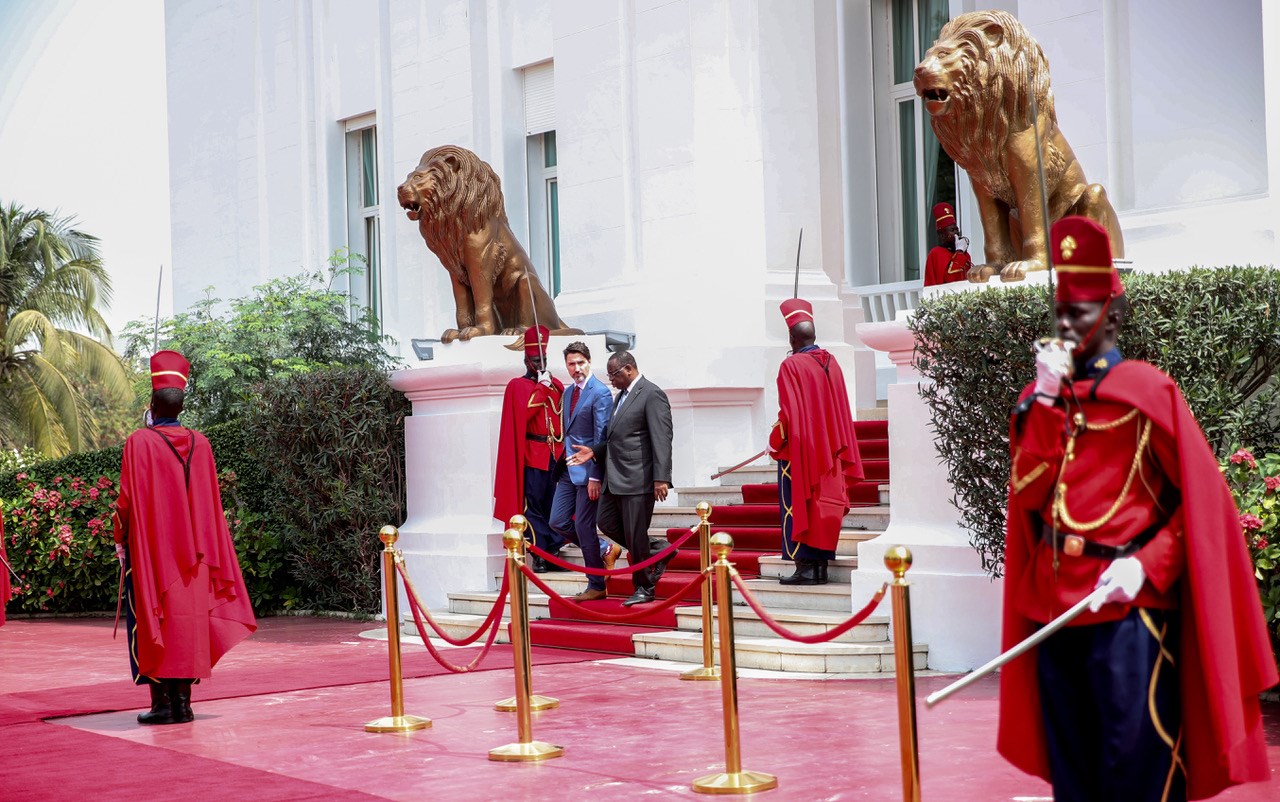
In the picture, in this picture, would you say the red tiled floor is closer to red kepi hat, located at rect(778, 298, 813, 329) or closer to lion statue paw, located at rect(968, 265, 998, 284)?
lion statue paw, located at rect(968, 265, 998, 284)

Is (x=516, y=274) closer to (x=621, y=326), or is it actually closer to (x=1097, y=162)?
(x=621, y=326)

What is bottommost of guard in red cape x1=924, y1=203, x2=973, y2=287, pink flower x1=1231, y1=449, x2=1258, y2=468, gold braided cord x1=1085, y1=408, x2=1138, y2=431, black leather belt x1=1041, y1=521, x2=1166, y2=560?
black leather belt x1=1041, y1=521, x2=1166, y2=560

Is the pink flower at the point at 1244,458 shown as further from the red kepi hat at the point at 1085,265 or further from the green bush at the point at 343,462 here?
the green bush at the point at 343,462

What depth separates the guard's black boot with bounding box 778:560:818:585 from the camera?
1141cm

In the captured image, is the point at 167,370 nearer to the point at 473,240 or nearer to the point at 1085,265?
the point at 473,240

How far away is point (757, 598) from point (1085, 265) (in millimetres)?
6958

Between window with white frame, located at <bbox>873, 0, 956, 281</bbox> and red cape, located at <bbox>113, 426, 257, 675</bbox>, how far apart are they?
31.0 ft

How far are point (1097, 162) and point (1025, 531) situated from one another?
8284 millimetres

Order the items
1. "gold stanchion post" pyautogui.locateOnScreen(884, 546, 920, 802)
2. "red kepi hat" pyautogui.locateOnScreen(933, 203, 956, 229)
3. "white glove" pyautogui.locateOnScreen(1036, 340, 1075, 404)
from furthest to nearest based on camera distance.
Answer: "red kepi hat" pyautogui.locateOnScreen(933, 203, 956, 229), "gold stanchion post" pyautogui.locateOnScreen(884, 546, 920, 802), "white glove" pyautogui.locateOnScreen(1036, 340, 1075, 404)

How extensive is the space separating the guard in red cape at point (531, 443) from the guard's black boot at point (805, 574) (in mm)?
2765

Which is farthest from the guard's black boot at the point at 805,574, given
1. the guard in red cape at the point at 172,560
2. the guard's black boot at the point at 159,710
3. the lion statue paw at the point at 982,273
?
the guard's black boot at the point at 159,710

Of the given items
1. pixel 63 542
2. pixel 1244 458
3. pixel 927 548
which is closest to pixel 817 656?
pixel 927 548

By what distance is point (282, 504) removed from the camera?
15867 millimetres

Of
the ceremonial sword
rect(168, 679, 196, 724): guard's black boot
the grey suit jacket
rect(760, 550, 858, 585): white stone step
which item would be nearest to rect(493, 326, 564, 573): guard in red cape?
the grey suit jacket
